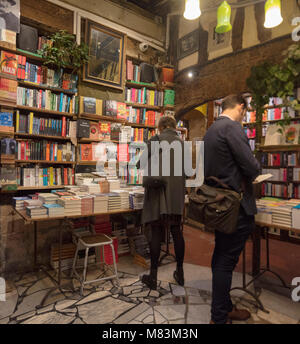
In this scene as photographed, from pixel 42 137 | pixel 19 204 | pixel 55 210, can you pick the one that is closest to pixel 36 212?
pixel 55 210

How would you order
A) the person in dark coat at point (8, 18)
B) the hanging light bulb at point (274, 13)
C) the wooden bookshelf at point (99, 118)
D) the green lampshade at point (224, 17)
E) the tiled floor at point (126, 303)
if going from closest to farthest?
the tiled floor at point (126, 303), the hanging light bulb at point (274, 13), the green lampshade at point (224, 17), the person in dark coat at point (8, 18), the wooden bookshelf at point (99, 118)

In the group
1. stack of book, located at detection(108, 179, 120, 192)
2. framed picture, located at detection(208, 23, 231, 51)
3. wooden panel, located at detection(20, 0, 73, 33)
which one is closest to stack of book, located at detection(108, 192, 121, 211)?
stack of book, located at detection(108, 179, 120, 192)

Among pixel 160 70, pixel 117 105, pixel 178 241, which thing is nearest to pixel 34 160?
pixel 117 105

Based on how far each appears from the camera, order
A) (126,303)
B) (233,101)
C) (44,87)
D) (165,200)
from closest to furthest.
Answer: (233,101) → (126,303) → (165,200) → (44,87)

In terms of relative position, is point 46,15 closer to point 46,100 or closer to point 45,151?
point 46,100

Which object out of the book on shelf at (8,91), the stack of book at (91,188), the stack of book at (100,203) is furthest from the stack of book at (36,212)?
the book on shelf at (8,91)

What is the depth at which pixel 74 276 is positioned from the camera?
273 centimetres

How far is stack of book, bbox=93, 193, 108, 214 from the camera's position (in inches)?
99.1

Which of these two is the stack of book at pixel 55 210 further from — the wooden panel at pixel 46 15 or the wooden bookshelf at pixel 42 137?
the wooden panel at pixel 46 15

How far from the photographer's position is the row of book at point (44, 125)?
295cm

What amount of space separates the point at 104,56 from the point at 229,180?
2.82 m

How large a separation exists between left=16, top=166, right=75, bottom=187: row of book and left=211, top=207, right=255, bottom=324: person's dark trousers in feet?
7.45

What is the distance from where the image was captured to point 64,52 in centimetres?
304

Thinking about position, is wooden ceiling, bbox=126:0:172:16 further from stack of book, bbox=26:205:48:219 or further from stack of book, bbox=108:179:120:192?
stack of book, bbox=26:205:48:219
